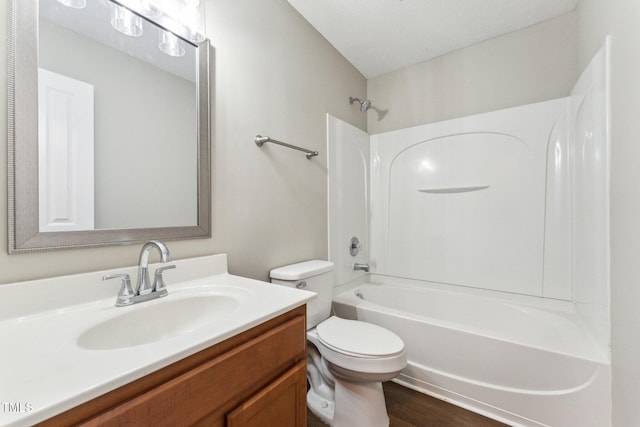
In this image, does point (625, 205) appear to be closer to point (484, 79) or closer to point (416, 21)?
point (484, 79)

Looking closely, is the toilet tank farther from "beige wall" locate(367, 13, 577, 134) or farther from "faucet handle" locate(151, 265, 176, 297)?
"beige wall" locate(367, 13, 577, 134)

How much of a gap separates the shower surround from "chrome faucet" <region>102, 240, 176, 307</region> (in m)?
1.24

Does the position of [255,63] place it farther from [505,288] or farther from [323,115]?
[505,288]

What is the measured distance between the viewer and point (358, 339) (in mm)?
1393

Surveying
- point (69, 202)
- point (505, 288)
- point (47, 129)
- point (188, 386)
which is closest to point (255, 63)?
point (47, 129)

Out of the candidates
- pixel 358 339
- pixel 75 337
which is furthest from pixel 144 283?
pixel 358 339

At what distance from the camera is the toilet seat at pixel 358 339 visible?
4.18ft

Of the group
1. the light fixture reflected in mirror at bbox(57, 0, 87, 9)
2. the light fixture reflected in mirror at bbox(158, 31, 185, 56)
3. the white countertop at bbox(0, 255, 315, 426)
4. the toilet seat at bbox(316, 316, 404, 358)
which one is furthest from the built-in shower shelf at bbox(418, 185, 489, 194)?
the light fixture reflected in mirror at bbox(57, 0, 87, 9)

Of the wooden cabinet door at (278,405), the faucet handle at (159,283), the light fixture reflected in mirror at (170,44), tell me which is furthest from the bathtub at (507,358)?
the light fixture reflected in mirror at (170,44)

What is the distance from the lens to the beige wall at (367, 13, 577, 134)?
5.99 feet

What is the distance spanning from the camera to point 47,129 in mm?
833

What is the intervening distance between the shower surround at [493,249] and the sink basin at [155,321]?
43.2 inches

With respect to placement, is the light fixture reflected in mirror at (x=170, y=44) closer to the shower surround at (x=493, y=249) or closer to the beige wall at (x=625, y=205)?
the shower surround at (x=493, y=249)

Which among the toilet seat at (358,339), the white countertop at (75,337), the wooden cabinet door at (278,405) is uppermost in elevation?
the white countertop at (75,337)
